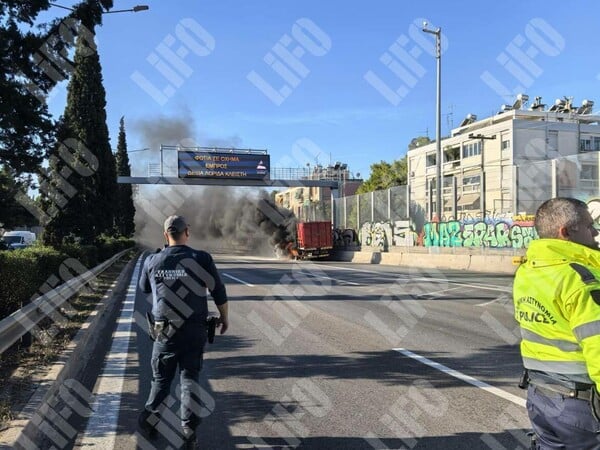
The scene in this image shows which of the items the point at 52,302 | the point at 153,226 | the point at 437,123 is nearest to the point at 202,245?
the point at 153,226

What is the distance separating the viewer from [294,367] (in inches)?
250

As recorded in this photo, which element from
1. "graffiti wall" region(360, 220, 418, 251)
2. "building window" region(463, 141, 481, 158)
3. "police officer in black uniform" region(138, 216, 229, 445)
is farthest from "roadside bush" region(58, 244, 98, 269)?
"building window" region(463, 141, 481, 158)

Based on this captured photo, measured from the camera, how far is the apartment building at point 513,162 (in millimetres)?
20672

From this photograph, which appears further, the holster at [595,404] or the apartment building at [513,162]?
the apartment building at [513,162]

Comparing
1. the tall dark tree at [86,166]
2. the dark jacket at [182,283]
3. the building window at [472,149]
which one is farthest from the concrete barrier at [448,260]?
the building window at [472,149]

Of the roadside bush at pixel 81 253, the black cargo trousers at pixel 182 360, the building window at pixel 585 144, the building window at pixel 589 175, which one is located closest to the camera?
the black cargo trousers at pixel 182 360

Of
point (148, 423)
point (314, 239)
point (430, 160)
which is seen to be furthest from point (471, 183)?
point (430, 160)

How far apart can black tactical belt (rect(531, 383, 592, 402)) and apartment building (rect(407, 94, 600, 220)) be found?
61.4ft

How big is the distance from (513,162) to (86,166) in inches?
1542

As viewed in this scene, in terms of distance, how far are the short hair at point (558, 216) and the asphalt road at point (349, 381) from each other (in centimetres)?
234

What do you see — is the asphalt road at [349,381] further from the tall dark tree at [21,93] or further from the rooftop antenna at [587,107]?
the rooftop antenna at [587,107]

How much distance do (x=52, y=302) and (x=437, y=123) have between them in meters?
23.2

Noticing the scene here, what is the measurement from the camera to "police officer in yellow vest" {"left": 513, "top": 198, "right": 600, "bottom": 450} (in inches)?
81.3

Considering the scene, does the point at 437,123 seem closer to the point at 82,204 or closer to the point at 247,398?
the point at 82,204
